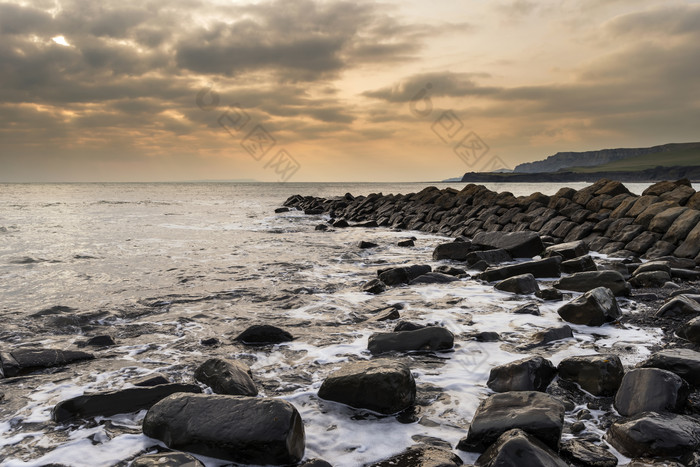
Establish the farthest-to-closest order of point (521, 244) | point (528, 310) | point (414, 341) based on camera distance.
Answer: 1. point (521, 244)
2. point (528, 310)
3. point (414, 341)

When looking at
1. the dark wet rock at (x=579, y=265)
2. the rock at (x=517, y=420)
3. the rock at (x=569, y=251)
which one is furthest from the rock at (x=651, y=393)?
the rock at (x=569, y=251)

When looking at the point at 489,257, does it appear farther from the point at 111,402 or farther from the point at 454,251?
the point at 111,402

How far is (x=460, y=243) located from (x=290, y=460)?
33.8 feet

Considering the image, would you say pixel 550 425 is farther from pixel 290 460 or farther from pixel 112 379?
pixel 112 379

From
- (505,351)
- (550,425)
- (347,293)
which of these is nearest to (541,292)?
(505,351)

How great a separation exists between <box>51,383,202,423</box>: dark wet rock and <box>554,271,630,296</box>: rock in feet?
22.6

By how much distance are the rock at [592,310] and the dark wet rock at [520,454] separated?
3.76 meters

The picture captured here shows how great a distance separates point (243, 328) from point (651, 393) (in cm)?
513

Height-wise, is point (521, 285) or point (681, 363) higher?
point (681, 363)

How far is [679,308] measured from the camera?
6223 mm

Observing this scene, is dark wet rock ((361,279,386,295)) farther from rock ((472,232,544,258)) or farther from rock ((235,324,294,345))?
rock ((472,232,544,258))

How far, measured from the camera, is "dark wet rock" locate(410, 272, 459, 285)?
9.45 metres

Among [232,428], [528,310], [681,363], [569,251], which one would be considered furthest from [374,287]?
[232,428]

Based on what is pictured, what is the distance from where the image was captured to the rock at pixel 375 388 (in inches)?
156
